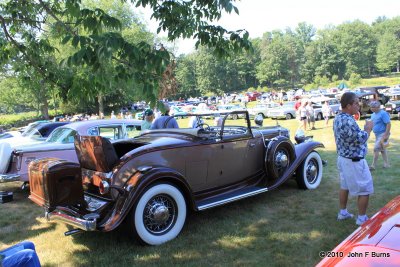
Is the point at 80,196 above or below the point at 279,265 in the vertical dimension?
above

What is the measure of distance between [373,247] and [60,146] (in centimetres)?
664

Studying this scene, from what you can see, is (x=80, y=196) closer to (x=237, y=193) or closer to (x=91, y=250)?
(x=91, y=250)

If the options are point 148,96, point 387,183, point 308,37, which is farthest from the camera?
point 308,37

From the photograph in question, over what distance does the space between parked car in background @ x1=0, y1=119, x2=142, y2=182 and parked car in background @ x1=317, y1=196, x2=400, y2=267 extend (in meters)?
5.47

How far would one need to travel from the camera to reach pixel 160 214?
4434 millimetres

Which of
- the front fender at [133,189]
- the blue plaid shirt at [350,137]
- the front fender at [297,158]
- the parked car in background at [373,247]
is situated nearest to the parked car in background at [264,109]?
the front fender at [297,158]

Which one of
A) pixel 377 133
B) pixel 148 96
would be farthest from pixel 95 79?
pixel 377 133

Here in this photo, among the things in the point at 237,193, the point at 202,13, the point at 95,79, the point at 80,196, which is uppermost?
the point at 202,13

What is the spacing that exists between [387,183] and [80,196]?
5.57 metres

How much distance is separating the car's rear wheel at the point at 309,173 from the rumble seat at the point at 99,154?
3.58m

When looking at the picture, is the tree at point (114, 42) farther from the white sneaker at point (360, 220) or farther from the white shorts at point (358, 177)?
the white sneaker at point (360, 220)

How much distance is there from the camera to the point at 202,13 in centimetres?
473

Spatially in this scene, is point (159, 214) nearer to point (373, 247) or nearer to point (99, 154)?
point (99, 154)

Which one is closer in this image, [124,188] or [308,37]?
[124,188]
